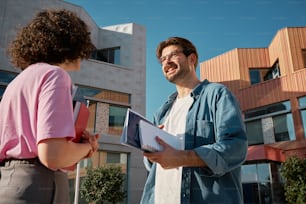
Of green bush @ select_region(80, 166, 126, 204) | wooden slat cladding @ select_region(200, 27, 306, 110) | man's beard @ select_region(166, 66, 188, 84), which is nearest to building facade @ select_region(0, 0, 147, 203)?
green bush @ select_region(80, 166, 126, 204)

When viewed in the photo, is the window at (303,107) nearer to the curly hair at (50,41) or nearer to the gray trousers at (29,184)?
the curly hair at (50,41)

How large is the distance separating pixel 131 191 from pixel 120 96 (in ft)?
17.7

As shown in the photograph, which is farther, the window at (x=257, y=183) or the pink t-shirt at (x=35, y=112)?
the window at (x=257, y=183)

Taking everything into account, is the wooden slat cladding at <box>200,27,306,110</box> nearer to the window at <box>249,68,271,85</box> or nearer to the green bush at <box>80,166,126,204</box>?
the window at <box>249,68,271,85</box>

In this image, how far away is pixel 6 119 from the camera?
3.86 feet

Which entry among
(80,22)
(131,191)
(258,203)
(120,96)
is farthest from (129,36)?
(80,22)

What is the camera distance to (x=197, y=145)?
67.5 inches

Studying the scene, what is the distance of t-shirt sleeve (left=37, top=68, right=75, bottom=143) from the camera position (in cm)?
105

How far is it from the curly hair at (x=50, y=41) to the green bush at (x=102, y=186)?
11.1m

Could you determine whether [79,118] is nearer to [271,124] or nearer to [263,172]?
[263,172]

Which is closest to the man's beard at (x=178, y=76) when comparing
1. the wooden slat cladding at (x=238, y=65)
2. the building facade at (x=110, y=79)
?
the building facade at (x=110, y=79)

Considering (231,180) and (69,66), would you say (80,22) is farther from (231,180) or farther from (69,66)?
(231,180)

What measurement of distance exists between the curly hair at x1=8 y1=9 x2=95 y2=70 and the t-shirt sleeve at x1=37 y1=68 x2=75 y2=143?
223mm

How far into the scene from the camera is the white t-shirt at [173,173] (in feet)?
5.63
